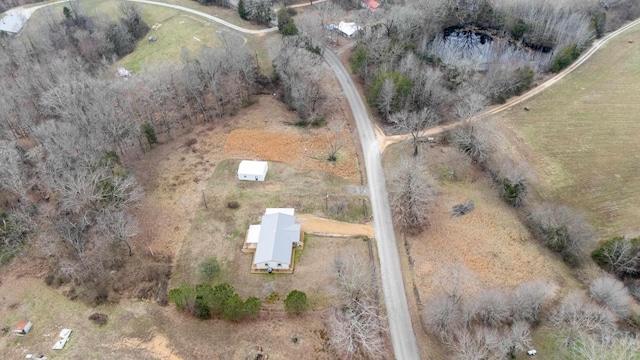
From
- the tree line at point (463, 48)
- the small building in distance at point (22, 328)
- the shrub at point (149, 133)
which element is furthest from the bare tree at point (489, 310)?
the shrub at point (149, 133)

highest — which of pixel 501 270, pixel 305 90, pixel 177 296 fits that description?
pixel 305 90

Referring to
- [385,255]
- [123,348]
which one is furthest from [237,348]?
[385,255]

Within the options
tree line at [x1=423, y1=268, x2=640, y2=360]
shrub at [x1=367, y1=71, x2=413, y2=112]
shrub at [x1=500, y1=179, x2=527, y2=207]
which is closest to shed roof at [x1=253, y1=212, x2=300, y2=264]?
tree line at [x1=423, y1=268, x2=640, y2=360]

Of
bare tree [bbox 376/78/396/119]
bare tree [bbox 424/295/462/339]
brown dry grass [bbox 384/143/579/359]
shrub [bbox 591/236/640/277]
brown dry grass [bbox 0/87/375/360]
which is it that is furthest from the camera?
bare tree [bbox 376/78/396/119]

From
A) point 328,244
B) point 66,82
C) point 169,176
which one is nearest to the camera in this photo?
point 328,244

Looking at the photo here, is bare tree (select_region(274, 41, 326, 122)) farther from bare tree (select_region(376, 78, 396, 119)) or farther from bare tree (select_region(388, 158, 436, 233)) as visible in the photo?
bare tree (select_region(388, 158, 436, 233))

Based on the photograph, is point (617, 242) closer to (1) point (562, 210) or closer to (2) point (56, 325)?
(1) point (562, 210)

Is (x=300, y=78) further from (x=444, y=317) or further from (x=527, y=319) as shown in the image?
(x=527, y=319)

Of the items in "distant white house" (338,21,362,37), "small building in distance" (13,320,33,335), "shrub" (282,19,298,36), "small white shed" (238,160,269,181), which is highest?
"shrub" (282,19,298,36)
